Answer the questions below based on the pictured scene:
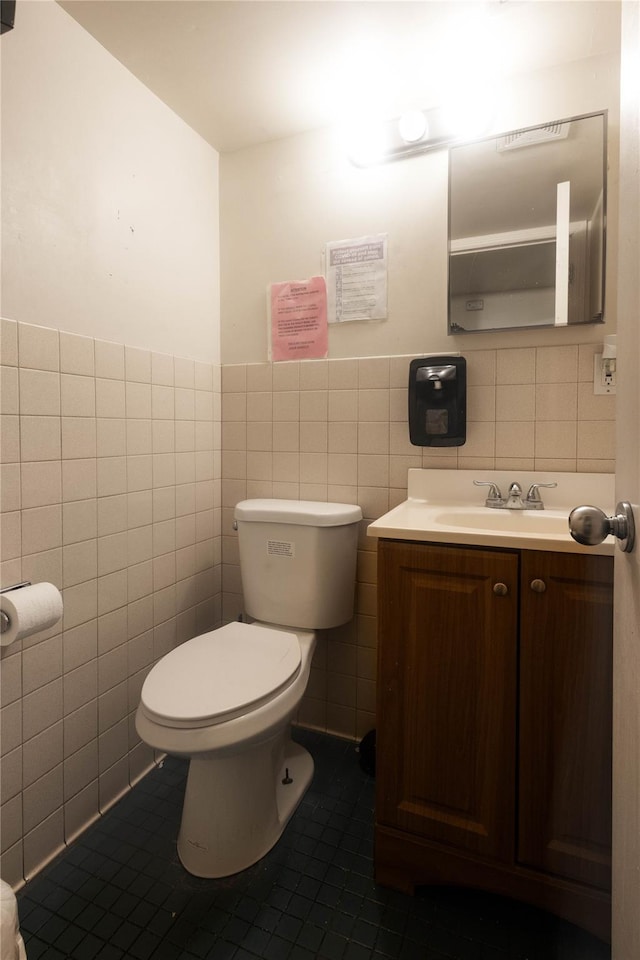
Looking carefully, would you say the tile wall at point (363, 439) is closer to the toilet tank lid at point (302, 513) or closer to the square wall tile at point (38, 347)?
the toilet tank lid at point (302, 513)

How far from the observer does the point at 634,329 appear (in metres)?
0.58

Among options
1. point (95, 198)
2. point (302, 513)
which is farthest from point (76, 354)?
point (302, 513)

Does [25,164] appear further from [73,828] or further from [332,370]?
[73,828]

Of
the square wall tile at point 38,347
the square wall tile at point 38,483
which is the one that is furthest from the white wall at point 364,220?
the square wall tile at point 38,483

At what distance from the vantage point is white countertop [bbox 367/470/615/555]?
1.01 meters

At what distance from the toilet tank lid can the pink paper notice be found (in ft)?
1.76

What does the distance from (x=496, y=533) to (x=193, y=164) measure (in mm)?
1611

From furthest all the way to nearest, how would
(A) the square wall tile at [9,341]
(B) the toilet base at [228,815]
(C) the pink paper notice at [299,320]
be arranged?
(C) the pink paper notice at [299,320] < (B) the toilet base at [228,815] < (A) the square wall tile at [9,341]

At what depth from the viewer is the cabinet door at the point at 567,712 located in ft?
3.11

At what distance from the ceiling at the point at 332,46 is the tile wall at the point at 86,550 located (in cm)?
82

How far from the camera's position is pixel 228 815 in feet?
3.88

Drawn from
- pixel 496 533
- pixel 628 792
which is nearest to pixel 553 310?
pixel 496 533

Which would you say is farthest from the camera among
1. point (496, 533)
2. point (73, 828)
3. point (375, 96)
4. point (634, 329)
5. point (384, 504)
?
point (384, 504)

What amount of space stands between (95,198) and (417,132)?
965mm
